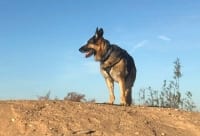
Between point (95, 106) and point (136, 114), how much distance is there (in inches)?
35.4

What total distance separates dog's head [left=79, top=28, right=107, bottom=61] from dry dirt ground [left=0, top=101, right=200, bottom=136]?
8.59 ft

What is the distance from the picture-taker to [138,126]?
10.8 meters

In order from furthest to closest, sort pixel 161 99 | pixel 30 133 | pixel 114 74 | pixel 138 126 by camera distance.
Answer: pixel 161 99 < pixel 114 74 < pixel 138 126 < pixel 30 133

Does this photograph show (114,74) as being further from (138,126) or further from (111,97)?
(138,126)

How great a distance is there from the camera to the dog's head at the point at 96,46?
14.3 metres

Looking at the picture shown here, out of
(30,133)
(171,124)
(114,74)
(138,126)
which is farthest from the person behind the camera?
(114,74)

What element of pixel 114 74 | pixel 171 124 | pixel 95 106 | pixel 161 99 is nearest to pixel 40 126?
pixel 95 106

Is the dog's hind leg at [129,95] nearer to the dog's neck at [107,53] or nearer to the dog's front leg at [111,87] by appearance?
the dog's front leg at [111,87]

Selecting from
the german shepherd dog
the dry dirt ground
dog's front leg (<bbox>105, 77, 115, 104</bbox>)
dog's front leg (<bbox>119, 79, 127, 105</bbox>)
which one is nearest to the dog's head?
the german shepherd dog

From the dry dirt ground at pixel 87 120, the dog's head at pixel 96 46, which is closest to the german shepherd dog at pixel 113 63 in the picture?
the dog's head at pixel 96 46

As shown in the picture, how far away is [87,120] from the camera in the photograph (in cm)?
1061

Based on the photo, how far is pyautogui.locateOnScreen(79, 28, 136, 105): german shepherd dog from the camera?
1377 centimetres

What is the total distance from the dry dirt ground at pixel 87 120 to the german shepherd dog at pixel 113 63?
5.50 ft

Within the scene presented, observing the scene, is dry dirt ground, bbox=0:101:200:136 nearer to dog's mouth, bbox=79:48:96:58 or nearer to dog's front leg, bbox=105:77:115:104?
dog's front leg, bbox=105:77:115:104
